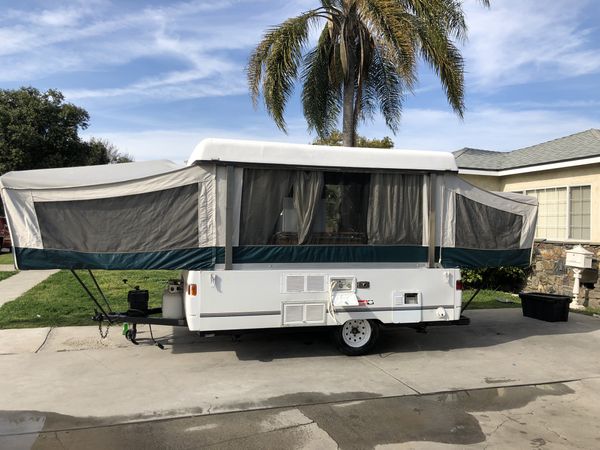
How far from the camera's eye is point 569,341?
25.8ft

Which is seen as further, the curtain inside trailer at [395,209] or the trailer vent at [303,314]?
the curtain inside trailer at [395,209]

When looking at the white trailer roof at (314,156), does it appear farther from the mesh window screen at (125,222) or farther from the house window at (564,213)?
the house window at (564,213)

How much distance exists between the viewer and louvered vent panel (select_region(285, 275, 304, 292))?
6238mm

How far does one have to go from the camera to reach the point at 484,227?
23.3 ft

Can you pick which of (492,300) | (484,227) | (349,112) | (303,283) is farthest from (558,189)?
(303,283)

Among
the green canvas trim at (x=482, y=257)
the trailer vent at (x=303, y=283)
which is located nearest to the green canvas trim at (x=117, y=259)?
the trailer vent at (x=303, y=283)

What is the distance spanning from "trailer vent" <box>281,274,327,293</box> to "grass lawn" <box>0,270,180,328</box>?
3.93 m

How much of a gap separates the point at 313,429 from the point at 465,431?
1.32 m

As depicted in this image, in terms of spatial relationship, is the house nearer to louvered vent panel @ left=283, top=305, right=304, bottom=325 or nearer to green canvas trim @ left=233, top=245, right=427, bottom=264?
green canvas trim @ left=233, top=245, right=427, bottom=264

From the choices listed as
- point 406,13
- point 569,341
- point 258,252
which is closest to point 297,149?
point 258,252

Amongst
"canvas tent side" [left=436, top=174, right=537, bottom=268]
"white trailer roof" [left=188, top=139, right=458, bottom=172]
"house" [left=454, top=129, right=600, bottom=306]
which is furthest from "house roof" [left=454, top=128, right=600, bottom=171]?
"white trailer roof" [left=188, top=139, right=458, bottom=172]

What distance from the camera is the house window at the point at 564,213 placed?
12180mm

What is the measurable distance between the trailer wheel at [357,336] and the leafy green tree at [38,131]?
926 inches

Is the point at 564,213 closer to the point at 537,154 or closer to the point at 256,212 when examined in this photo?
the point at 537,154
